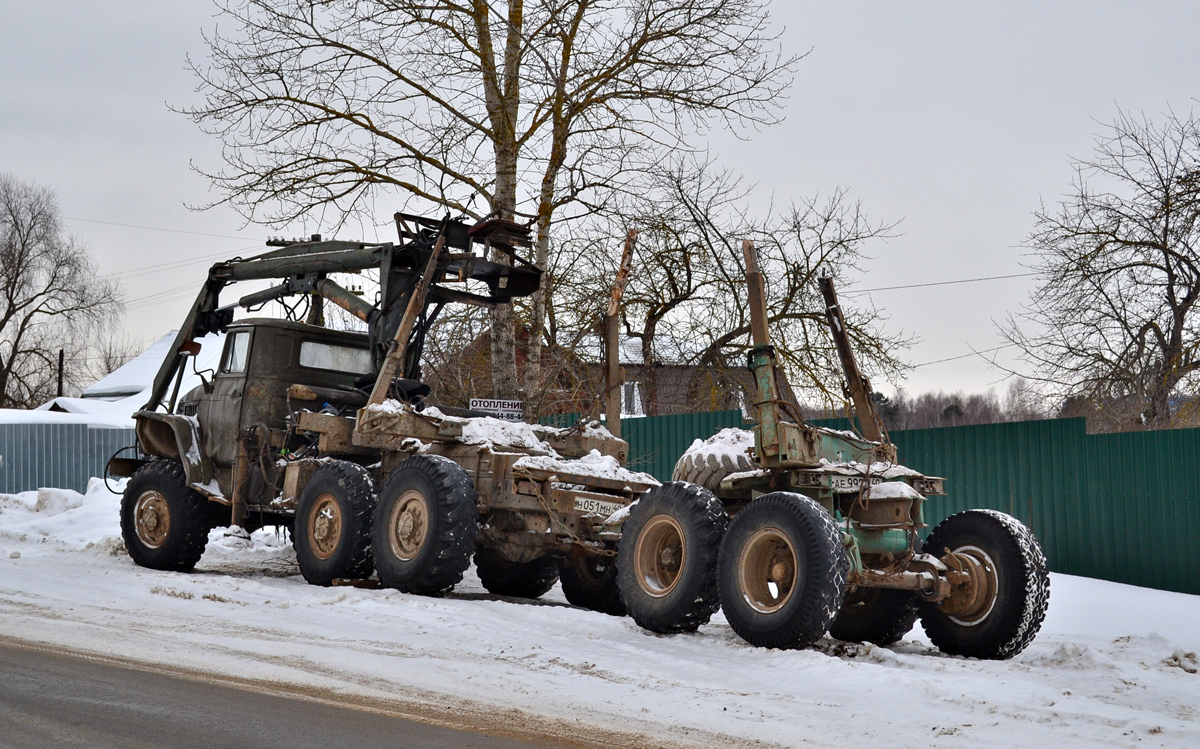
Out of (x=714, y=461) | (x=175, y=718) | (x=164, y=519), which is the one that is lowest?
(x=175, y=718)

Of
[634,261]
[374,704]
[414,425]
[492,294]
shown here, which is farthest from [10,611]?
[634,261]

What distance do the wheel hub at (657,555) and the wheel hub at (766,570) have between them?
0.78m

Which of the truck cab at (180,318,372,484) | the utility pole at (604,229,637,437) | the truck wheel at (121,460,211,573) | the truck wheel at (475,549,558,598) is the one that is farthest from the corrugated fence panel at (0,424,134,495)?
the utility pole at (604,229,637,437)

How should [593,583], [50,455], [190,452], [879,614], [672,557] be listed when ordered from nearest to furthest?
[672,557] < [879,614] < [593,583] < [190,452] < [50,455]

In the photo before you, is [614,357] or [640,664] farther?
[614,357]

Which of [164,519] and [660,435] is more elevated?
[660,435]

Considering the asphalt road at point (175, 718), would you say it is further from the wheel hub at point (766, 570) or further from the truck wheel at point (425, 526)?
the truck wheel at point (425, 526)

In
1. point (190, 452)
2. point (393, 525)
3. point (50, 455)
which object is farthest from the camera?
point (50, 455)

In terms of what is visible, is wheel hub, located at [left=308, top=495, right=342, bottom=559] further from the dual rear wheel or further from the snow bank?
the snow bank

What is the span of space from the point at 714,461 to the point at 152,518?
6.95 metres

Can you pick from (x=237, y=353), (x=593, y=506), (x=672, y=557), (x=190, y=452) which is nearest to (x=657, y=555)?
(x=672, y=557)

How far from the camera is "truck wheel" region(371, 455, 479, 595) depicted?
9.70m

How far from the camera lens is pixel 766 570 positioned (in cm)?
795

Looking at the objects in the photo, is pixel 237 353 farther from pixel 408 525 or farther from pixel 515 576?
pixel 515 576
